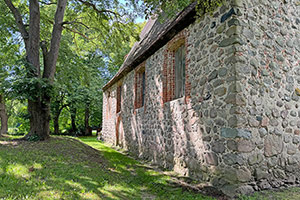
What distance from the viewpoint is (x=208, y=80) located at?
524 centimetres

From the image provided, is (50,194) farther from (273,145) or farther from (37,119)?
(37,119)

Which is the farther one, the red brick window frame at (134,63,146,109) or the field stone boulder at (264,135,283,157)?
the red brick window frame at (134,63,146,109)

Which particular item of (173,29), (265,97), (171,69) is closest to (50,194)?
(265,97)

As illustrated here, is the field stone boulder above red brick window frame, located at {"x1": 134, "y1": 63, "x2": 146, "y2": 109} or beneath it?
beneath

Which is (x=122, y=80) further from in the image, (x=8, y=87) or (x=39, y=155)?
(x=39, y=155)

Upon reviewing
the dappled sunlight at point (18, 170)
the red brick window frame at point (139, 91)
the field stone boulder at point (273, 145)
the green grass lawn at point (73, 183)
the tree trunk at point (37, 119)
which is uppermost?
the red brick window frame at point (139, 91)

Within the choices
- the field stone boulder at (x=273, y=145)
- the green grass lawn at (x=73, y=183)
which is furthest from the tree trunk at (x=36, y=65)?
the field stone boulder at (x=273, y=145)

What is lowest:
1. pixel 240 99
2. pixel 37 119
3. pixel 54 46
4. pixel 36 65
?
pixel 37 119

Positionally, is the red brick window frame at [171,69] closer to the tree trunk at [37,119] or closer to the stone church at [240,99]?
the stone church at [240,99]

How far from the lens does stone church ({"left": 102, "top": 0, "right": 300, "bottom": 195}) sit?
4492mm

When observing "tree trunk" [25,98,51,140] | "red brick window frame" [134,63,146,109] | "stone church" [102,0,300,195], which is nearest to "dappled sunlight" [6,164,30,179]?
"stone church" [102,0,300,195]

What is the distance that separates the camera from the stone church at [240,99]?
4.49m

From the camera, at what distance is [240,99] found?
14.8 ft

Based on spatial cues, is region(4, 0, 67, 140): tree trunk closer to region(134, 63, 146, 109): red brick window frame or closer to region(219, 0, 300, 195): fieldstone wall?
region(134, 63, 146, 109): red brick window frame
